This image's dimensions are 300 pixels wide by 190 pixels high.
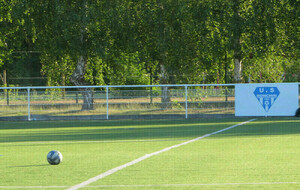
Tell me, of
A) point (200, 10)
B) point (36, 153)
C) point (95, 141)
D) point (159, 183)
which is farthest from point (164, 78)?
point (159, 183)

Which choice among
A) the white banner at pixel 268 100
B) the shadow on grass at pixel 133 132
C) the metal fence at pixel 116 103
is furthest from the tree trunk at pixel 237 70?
the shadow on grass at pixel 133 132

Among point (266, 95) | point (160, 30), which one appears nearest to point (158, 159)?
point (266, 95)

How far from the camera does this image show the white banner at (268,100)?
80.6 ft

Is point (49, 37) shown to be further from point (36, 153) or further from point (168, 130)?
point (36, 153)

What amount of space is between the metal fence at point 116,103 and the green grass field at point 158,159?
266 inches

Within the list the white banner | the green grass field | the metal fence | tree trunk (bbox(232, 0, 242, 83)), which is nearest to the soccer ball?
the green grass field

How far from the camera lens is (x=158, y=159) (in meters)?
11.1

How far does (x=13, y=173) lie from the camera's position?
31.5 feet

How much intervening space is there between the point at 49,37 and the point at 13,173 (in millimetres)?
19726

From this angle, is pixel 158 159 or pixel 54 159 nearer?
pixel 54 159

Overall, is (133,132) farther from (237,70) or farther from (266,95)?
(237,70)

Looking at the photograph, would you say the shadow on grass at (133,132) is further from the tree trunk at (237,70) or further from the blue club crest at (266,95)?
the tree trunk at (237,70)

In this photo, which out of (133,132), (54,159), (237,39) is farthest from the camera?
(237,39)

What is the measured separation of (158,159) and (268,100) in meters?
14.4
